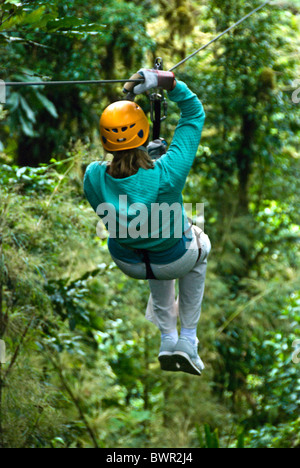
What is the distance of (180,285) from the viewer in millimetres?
2336

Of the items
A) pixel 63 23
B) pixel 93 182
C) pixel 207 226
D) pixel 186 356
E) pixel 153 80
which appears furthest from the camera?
pixel 207 226

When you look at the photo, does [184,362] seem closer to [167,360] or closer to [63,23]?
[167,360]

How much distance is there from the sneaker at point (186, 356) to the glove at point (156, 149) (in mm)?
666

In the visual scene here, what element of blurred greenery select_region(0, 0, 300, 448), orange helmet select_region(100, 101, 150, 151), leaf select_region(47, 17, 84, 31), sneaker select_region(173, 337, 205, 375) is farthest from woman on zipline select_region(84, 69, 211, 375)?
blurred greenery select_region(0, 0, 300, 448)

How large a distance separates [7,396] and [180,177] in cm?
176

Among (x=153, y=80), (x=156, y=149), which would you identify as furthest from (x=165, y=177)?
(x=153, y=80)

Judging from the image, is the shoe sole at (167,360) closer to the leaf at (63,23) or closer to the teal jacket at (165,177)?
the teal jacket at (165,177)

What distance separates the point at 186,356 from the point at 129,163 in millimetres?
726

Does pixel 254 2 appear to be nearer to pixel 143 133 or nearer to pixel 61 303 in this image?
pixel 61 303

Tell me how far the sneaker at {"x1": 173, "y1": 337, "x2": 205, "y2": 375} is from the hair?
673 millimetres

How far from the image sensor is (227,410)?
18.0ft

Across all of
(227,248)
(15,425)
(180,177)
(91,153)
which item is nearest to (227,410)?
(227,248)

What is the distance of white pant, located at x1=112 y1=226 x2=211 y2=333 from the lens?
2146 millimetres

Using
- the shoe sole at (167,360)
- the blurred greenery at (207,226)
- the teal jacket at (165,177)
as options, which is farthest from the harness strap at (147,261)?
the blurred greenery at (207,226)
